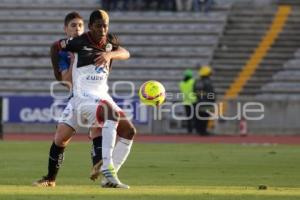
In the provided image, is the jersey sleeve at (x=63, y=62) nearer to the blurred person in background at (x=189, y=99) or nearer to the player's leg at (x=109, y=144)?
the player's leg at (x=109, y=144)

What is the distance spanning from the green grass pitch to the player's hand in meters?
1.43

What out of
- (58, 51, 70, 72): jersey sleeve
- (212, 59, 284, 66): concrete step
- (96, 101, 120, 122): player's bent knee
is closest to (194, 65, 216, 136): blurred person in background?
(212, 59, 284, 66): concrete step

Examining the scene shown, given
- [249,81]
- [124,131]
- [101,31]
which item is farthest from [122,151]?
[249,81]

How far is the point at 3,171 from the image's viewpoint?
15.0 m

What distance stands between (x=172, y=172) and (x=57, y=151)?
3132 mm

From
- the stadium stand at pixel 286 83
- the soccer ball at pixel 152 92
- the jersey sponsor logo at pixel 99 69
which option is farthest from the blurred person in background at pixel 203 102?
the jersey sponsor logo at pixel 99 69

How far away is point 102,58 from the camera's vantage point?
11.9 meters

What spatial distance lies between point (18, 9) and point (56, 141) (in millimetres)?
25418

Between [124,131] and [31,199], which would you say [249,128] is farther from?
[31,199]

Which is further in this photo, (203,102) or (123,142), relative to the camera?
(203,102)

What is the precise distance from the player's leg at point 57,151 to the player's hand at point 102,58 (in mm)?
859

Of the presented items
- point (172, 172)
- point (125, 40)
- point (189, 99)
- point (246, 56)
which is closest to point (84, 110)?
point (172, 172)

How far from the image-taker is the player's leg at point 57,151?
12.2m

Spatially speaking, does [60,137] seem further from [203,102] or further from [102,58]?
[203,102]
